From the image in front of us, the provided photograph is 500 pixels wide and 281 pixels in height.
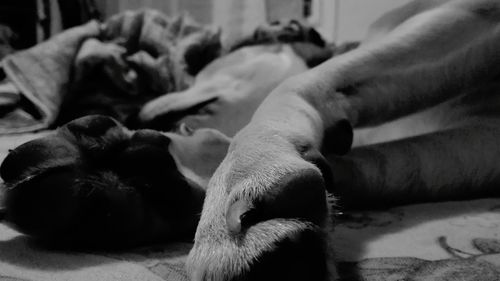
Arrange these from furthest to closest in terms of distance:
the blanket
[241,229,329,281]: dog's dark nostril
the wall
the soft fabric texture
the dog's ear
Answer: the wall < the soft fabric texture < the dog's ear < the blanket < [241,229,329,281]: dog's dark nostril

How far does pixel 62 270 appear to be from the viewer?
1.63 ft

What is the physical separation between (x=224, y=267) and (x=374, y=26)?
27.1 inches

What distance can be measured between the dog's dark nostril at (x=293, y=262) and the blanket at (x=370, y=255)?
0.35 feet

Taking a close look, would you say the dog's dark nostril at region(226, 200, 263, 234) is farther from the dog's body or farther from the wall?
the wall

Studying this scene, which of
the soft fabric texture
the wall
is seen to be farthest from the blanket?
the wall

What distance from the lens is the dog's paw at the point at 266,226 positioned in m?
0.36

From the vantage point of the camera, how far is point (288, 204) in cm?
40

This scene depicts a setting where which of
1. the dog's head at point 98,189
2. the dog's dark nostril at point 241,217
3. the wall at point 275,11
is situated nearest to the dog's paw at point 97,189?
the dog's head at point 98,189

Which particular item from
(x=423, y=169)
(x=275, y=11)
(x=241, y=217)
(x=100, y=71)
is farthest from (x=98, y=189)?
(x=275, y=11)

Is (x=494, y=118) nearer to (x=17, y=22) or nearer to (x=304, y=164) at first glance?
(x=304, y=164)

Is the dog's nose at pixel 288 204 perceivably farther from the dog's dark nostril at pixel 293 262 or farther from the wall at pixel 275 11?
the wall at pixel 275 11

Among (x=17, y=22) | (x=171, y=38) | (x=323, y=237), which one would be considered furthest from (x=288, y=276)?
(x=17, y=22)

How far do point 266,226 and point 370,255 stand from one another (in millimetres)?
220

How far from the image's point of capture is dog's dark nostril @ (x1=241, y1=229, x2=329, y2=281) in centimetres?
35
